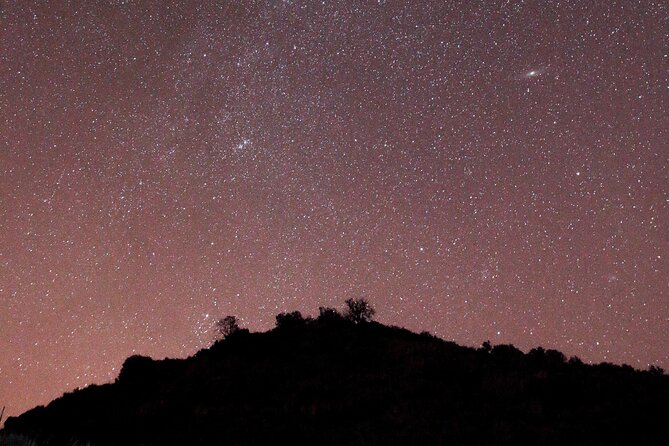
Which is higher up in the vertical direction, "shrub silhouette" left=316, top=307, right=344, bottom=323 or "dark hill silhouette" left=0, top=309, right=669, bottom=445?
"shrub silhouette" left=316, top=307, right=344, bottom=323

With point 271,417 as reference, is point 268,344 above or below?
above

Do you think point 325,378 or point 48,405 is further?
point 48,405

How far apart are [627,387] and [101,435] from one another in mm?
11080

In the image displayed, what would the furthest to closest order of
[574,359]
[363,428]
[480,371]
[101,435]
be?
[574,359], [480,371], [101,435], [363,428]

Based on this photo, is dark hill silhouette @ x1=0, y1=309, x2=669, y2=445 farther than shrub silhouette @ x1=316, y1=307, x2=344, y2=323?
No

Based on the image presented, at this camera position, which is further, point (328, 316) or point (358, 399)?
point (328, 316)

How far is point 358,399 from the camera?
11492 millimetres

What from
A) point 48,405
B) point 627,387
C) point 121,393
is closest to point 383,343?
point 627,387

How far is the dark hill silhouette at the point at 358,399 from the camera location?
9773 mm

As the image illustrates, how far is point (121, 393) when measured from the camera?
1512 cm

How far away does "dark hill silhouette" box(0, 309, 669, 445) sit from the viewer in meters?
9.77

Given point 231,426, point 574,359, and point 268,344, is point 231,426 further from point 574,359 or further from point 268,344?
point 574,359

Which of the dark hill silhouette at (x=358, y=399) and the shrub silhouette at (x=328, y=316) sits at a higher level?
the shrub silhouette at (x=328, y=316)

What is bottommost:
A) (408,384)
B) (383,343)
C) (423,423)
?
(423,423)
